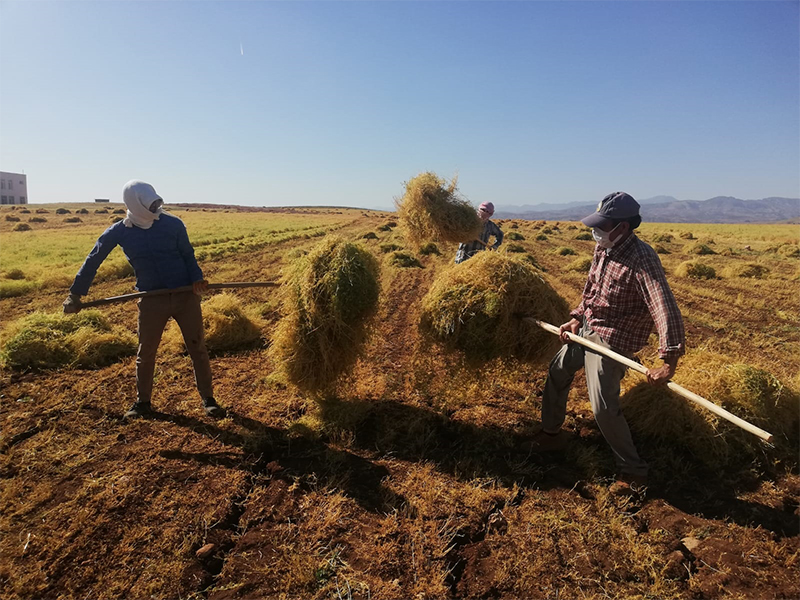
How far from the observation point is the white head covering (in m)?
4.04

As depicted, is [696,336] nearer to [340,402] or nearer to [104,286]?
[340,402]

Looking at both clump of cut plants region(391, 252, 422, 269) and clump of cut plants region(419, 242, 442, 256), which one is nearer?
clump of cut plants region(391, 252, 422, 269)

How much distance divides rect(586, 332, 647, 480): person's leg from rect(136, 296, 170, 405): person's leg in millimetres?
4382

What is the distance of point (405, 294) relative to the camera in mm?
10781

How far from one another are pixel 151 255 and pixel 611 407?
476cm

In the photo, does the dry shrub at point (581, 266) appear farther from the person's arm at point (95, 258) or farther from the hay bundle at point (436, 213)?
the person's arm at point (95, 258)

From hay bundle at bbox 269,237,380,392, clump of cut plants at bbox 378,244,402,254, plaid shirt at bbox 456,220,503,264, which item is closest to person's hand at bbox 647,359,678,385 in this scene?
hay bundle at bbox 269,237,380,392

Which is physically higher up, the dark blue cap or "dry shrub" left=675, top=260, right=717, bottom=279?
the dark blue cap

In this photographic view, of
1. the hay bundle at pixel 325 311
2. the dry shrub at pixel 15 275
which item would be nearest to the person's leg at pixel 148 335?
the hay bundle at pixel 325 311

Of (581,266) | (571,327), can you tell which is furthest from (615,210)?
(581,266)

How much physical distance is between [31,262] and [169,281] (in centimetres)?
1767

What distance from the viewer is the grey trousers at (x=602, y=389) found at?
10.8 ft

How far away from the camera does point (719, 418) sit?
3.95 m

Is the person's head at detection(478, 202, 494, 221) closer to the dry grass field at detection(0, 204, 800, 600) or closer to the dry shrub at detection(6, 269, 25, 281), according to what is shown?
the dry grass field at detection(0, 204, 800, 600)
